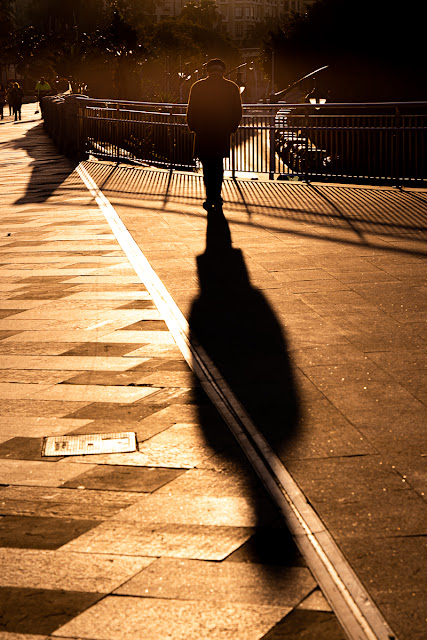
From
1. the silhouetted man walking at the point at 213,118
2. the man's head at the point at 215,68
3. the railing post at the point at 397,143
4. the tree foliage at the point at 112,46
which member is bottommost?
the tree foliage at the point at 112,46

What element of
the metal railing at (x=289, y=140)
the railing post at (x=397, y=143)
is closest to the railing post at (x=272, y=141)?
the metal railing at (x=289, y=140)

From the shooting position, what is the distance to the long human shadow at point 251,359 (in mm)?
3662

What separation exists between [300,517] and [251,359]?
2.26 meters

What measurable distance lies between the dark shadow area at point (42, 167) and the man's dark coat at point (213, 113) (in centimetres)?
320

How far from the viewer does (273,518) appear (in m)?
3.70

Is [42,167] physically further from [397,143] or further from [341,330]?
[341,330]

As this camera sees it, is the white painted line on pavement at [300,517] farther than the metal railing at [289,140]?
No

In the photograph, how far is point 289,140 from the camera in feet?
52.2

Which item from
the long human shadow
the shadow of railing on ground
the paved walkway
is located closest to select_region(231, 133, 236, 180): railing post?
the shadow of railing on ground

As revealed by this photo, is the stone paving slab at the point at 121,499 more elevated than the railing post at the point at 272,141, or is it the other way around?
the stone paving slab at the point at 121,499

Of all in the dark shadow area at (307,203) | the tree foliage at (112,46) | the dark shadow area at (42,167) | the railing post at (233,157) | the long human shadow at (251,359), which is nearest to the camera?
the long human shadow at (251,359)

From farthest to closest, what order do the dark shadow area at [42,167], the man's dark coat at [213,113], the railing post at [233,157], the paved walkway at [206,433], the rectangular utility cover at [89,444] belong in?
the railing post at [233,157] < the dark shadow area at [42,167] < the man's dark coat at [213,113] < the rectangular utility cover at [89,444] < the paved walkway at [206,433]

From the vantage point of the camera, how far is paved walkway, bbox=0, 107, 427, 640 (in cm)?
315

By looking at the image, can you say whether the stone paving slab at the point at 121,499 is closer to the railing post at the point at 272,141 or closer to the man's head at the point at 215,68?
the man's head at the point at 215,68
